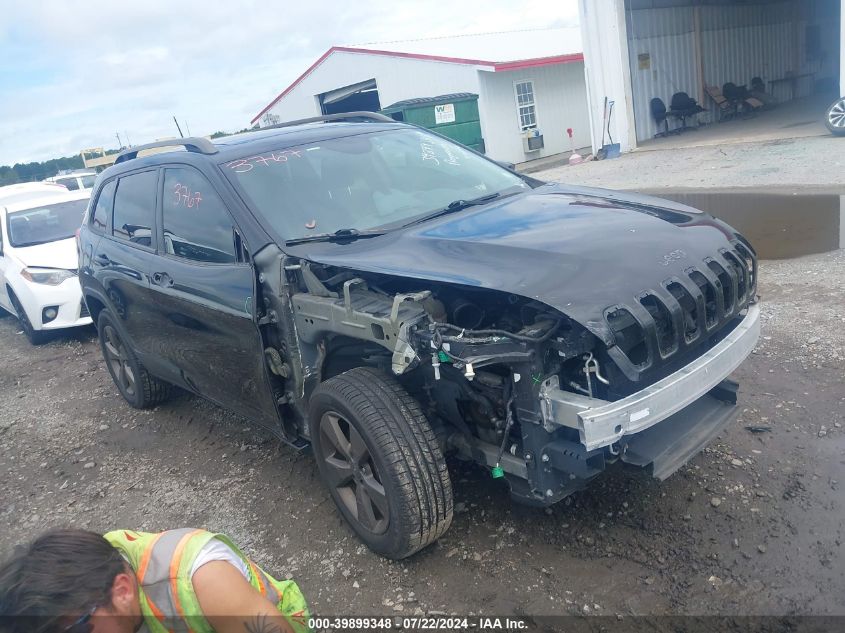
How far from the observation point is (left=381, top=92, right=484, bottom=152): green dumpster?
1778 centimetres

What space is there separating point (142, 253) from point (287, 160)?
124 centimetres

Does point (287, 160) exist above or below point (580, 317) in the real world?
above

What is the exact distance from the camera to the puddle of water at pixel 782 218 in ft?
22.4

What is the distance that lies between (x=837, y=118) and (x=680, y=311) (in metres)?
12.1

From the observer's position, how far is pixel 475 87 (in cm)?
1966

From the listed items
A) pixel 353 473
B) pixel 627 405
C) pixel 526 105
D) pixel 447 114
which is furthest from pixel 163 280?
pixel 526 105

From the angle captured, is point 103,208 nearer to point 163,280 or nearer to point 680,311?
point 163,280

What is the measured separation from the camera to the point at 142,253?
4.37 metres

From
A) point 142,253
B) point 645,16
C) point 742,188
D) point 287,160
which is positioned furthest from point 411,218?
point 645,16

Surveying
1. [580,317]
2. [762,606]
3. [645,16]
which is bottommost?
[762,606]

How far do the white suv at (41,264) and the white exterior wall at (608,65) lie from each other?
11.3 meters

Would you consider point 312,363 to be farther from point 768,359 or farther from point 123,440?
point 768,359

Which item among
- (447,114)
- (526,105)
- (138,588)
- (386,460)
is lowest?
(386,460)

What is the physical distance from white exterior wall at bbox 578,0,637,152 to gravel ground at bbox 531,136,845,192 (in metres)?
0.91
